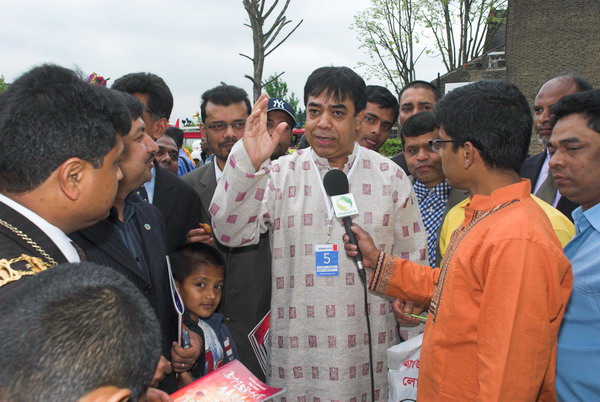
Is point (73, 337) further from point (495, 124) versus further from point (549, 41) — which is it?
point (549, 41)

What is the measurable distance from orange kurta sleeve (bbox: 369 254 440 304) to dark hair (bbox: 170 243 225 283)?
38.9 inches

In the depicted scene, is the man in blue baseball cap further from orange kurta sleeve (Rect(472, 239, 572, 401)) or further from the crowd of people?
orange kurta sleeve (Rect(472, 239, 572, 401))

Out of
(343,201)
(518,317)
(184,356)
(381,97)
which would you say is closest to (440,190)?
(343,201)

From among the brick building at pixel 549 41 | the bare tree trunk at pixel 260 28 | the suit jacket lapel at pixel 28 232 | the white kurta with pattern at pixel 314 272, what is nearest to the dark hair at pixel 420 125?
the white kurta with pattern at pixel 314 272

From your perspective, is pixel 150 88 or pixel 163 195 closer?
pixel 163 195

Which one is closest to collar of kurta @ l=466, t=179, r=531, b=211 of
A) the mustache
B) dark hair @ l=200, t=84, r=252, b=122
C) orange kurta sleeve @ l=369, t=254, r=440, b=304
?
orange kurta sleeve @ l=369, t=254, r=440, b=304

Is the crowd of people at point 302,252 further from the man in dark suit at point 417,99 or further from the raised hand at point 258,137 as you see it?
the man in dark suit at point 417,99

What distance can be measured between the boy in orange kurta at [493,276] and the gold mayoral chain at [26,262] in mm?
1308

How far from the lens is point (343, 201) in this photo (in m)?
2.31

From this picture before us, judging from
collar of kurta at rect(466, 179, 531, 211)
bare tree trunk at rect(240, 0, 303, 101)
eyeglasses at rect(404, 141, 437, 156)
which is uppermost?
bare tree trunk at rect(240, 0, 303, 101)

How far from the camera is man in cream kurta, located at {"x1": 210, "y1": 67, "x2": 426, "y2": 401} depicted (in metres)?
2.34

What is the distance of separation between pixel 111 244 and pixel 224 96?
226 cm

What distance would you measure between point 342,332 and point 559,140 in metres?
1.39

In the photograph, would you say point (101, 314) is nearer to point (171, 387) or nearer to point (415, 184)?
point (171, 387)
